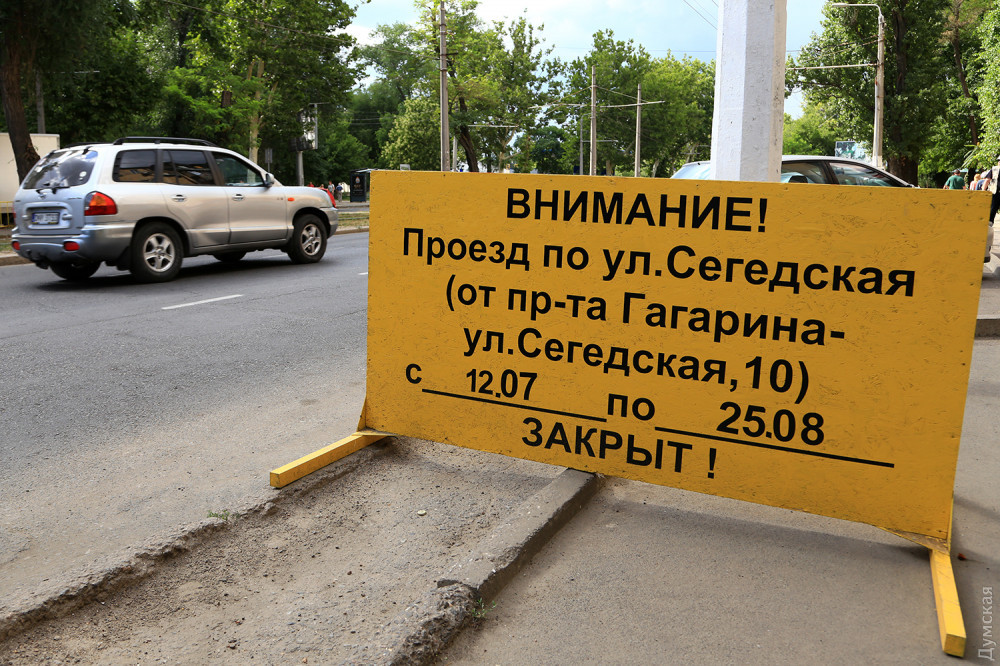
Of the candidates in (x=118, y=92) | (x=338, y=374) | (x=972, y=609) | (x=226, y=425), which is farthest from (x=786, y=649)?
(x=118, y=92)

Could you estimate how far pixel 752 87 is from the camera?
517 centimetres

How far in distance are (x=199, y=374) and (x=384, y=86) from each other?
102 m

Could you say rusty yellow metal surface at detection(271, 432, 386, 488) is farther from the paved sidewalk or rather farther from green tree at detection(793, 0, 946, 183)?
green tree at detection(793, 0, 946, 183)

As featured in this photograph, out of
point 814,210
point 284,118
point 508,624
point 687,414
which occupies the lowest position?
point 508,624

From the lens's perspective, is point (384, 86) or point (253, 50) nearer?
point (253, 50)

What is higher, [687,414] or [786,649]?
[687,414]

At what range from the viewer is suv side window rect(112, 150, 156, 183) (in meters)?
10.8

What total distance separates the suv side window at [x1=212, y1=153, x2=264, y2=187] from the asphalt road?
2342 mm

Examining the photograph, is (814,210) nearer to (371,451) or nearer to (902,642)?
(902,642)

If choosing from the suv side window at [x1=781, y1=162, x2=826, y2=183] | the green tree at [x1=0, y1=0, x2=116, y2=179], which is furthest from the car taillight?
the green tree at [x1=0, y1=0, x2=116, y2=179]

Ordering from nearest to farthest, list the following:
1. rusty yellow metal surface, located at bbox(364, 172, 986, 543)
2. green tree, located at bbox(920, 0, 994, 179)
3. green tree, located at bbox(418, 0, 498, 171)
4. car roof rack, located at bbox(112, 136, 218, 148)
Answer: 1. rusty yellow metal surface, located at bbox(364, 172, 986, 543)
2. car roof rack, located at bbox(112, 136, 218, 148)
3. green tree, located at bbox(920, 0, 994, 179)
4. green tree, located at bbox(418, 0, 498, 171)

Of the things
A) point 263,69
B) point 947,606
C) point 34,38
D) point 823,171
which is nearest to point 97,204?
point 823,171

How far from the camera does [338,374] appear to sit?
20.9ft

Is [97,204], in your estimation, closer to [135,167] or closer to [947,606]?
[135,167]
